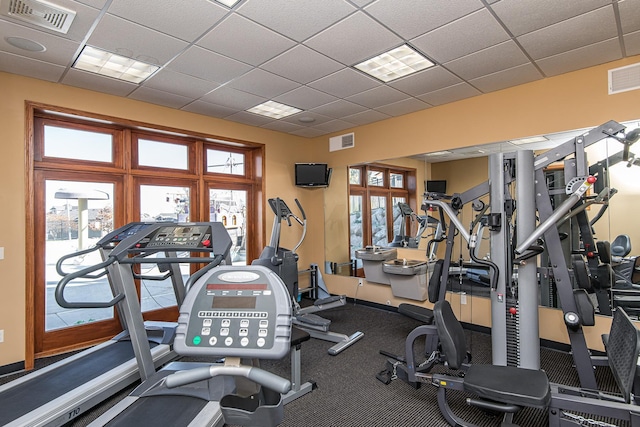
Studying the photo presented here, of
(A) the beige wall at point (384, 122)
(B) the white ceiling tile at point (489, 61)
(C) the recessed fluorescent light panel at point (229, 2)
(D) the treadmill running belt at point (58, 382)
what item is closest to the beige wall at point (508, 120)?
(A) the beige wall at point (384, 122)

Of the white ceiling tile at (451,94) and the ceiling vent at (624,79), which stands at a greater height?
the white ceiling tile at (451,94)

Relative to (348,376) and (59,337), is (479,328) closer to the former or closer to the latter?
(348,376)

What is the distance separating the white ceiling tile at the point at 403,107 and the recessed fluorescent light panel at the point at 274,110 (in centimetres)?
122

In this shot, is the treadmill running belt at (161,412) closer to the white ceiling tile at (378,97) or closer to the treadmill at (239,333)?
the treadmill at (239,333)

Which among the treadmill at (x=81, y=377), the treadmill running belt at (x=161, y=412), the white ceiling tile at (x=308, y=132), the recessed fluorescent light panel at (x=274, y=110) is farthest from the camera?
the white ceiling tile at (x=308, y=132)

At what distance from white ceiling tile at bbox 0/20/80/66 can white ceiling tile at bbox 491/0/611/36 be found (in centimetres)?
341

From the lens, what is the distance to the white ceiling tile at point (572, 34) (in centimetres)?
255

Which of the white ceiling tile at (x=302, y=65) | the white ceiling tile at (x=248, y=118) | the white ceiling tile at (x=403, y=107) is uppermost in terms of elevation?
the white ceiling tile at (x=302, y=65)

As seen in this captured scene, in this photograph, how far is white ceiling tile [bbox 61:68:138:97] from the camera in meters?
3.43

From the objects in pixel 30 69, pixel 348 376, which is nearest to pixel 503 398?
pixel 348 376

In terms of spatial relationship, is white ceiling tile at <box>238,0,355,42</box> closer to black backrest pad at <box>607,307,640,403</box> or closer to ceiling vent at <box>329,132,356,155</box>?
black backrest pad at <box>607,307,640,403</box>

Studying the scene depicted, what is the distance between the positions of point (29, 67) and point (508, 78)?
15.8 feet

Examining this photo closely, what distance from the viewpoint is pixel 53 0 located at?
227cm

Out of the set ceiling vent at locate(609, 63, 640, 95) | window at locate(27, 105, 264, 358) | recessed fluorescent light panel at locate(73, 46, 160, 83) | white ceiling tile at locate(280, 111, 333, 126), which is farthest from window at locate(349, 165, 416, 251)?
recessed fluorescent light panel at locate(73, 46, 160, 83)
